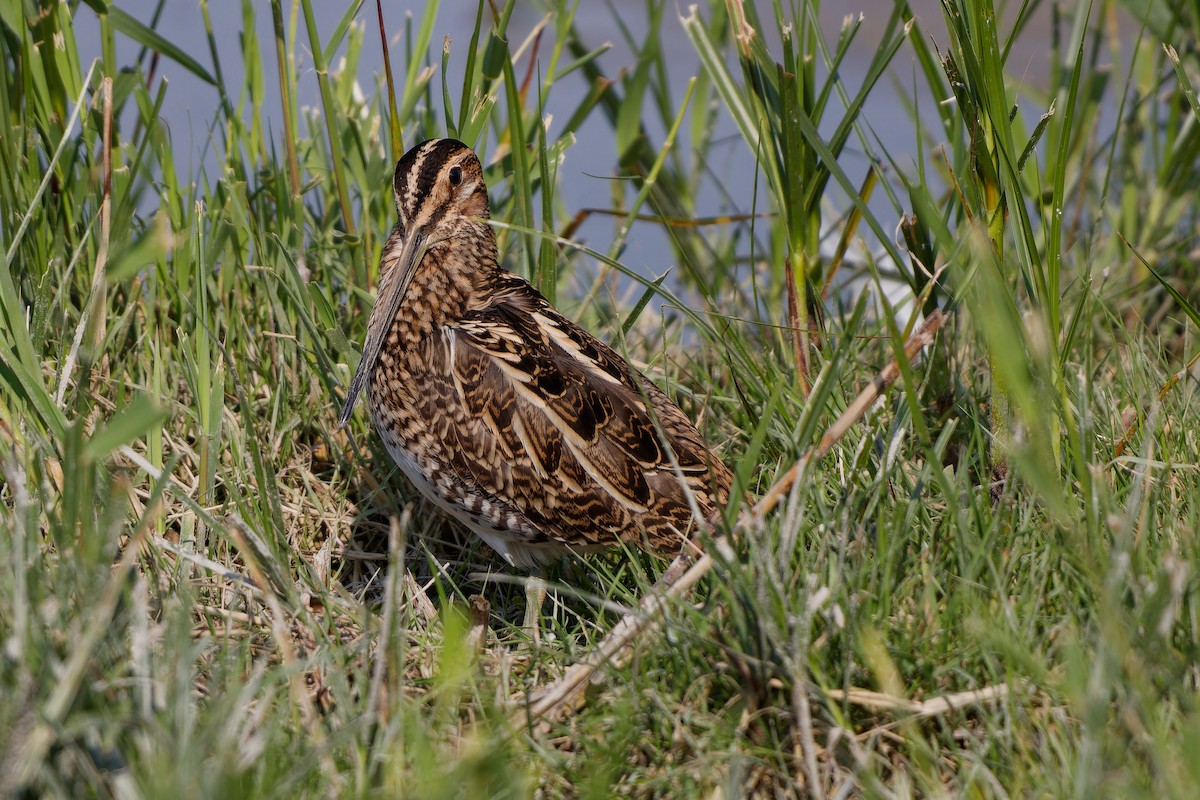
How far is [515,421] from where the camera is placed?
305cm

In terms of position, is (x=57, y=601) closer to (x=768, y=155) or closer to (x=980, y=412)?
(x=768, y=155)

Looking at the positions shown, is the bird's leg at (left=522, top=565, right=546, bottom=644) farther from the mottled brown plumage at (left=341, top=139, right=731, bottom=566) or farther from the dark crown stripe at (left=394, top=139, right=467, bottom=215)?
the dark crown stripe at (left=394, top=139, right=467, bottom=215)

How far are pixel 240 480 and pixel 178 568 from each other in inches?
14.9

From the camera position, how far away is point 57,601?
1.94 metres

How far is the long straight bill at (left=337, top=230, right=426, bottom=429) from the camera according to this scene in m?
3.14

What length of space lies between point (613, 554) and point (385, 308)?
872mm

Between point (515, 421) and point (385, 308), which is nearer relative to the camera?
point (515, 421)

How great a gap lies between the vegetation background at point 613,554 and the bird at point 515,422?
0.16 meters

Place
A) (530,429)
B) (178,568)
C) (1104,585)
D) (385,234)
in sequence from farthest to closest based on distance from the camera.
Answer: (385,234) < (530,429) < (178,568) < (1104,585)

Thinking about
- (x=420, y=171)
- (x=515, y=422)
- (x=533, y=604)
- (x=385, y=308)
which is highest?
(x=420, y=171)

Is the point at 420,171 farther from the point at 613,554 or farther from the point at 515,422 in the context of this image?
the point at 613,554

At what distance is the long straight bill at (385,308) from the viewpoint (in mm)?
3137

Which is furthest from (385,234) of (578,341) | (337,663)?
(337,663)

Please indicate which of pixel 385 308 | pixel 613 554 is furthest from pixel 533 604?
pixel 385 308
